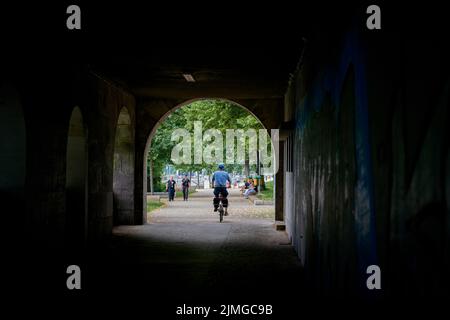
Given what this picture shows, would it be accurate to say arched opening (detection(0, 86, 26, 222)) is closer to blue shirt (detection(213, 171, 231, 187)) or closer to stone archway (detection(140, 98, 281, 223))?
stone archway (detection(140, 98, 281, 223))

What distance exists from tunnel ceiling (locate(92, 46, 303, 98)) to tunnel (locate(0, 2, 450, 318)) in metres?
0.06

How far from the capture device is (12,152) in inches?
279

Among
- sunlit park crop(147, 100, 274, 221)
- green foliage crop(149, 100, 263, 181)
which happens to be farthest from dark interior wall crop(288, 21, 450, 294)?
green foliage crop(149, 100, 263, 181)

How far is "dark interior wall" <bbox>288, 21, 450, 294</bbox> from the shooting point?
2.41 m

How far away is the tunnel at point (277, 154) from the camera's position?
273 centimetres

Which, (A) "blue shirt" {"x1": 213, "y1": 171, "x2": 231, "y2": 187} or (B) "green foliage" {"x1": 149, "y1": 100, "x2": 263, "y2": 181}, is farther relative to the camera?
(B) "green foliage" {"x1": 149, "y1": 100, "x2": 263, "y2": 181}

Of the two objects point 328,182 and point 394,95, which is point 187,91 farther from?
point 394,95

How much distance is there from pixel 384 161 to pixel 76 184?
8420 mm

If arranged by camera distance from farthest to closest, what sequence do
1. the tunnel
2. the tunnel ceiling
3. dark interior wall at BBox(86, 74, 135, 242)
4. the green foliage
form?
1. the green foliage
2. dark interior wall at BBox(86, 74, 135, 242)
3. the tunnel ceiling
4. the tunnel

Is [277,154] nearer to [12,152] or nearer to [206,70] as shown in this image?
[206,70]

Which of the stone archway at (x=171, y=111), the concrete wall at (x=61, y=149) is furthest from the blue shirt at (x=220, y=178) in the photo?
the concrete wall at (x=61, y=149)

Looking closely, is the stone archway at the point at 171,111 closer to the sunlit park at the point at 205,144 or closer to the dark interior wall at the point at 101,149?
the dark interior wall at the point at 101,149

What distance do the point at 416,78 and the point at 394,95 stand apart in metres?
0.38
